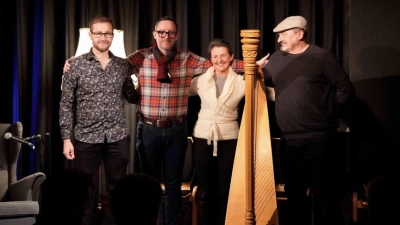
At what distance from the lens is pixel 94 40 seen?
170 inches

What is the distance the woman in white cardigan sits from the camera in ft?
14.4

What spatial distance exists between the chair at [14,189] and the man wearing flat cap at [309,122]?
1.83m

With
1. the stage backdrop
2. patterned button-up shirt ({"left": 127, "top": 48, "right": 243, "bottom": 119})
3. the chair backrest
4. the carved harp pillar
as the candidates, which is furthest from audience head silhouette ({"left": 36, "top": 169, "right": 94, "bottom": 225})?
the stage backdrop

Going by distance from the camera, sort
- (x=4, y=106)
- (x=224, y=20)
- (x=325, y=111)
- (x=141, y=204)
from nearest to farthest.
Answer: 1. (x=141, y=204)
2. (x=325, y=111)
3. (x=224, y=20)
4. (x=4, y=106)

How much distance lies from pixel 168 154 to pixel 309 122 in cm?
99

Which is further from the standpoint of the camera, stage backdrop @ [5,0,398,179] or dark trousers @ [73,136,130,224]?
stage backdrop @ [5,0,398,179]

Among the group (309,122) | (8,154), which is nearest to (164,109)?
(309,122)

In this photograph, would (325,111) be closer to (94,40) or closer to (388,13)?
(388,13)

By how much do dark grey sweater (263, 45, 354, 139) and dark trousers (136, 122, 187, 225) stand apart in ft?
2.39

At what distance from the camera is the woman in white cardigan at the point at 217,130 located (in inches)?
173

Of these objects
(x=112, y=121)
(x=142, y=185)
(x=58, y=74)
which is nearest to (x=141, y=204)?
(x=142, y=185)

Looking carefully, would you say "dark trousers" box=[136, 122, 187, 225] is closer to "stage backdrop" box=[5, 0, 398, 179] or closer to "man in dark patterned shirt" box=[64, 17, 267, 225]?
"man in dark patterned shirt" box=[64, 17, 267, 225]

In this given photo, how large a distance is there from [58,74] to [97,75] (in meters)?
1.43

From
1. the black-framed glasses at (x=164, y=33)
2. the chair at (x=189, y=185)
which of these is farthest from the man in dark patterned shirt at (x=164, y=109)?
the chair at (x=189, y=185)
